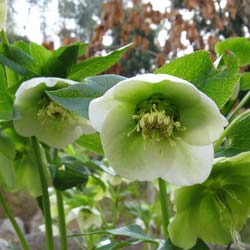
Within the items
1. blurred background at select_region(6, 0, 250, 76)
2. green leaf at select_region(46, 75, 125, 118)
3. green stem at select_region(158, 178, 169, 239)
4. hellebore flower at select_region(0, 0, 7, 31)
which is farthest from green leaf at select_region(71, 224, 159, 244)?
blurred background at select_region(6, 0, 250, 76)

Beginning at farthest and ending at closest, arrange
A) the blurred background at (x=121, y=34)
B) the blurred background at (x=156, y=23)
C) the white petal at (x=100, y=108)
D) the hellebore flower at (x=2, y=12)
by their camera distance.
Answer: the blurred background at (x=156, y=23) → the blurred background at (x=121, y=34) → the hellebore flower at (x=2, y=12) → the white petal at (x=100, y=108)

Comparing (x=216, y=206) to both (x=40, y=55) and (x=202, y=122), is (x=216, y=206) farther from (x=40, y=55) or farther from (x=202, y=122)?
(x=40, y=55)

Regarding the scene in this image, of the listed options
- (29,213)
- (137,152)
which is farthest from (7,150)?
(29,213)

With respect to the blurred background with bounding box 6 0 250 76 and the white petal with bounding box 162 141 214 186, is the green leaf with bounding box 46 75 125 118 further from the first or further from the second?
the blurred background with bounding box 6 0 250 76

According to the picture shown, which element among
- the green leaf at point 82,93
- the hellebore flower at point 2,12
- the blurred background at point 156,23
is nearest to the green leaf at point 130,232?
the green leaf at point 82,93

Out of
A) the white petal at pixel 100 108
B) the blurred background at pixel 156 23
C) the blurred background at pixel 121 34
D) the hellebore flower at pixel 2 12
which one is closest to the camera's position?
the white petal at pixel 100 108

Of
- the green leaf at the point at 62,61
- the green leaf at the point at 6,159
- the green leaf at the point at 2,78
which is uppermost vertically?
the green leaf at the point at 62,61

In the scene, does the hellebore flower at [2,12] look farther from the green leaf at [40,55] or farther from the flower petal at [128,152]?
the flower petal at [128,152]
